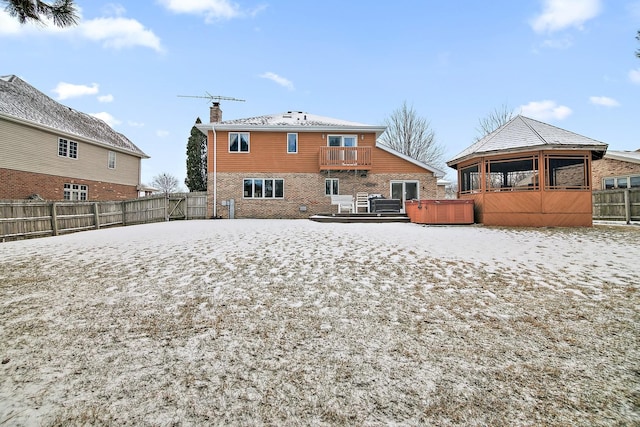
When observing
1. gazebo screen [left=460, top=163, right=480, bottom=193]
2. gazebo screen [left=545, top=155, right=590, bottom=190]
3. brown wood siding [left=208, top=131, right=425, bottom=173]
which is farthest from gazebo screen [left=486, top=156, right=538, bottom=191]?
brown wood siding [left=208, top=131, right=425, bottom=173]

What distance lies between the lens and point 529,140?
11523mm

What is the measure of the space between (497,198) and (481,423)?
12.0 metres

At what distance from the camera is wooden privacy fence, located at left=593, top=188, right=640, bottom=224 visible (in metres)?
13.6

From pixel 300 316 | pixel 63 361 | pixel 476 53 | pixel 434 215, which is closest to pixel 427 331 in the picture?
pixel 300 316

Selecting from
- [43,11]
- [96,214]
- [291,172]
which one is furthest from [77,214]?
[291,172]

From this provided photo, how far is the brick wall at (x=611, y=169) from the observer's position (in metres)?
17.8

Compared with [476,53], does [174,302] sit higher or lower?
lower

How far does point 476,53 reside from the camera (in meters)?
15.6

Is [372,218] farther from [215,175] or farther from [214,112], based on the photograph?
[214,112]

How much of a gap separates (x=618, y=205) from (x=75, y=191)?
30.9 m

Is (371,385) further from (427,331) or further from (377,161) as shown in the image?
(377,161)

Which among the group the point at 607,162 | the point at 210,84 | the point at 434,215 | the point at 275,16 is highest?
the point at 210,84

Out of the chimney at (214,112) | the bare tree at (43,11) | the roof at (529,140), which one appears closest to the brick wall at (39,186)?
the chimney at (214,112)

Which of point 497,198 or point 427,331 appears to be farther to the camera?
point 497,198
